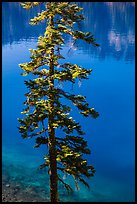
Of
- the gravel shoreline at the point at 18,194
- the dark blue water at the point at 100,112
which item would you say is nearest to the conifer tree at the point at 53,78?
the dark blue water at the point at 100,112

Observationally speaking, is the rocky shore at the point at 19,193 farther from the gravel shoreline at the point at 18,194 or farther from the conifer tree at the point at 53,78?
the conifer tree at the point at 53,78

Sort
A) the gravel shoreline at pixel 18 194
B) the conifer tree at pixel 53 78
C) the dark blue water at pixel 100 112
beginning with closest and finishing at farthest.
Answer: the conifer tree at pixel 53 78 → the gravel shoreline at pixel 18 194 → the dark blue water at pixel 100 112

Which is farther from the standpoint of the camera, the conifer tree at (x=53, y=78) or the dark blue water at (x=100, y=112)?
the dark blue water at (x=100, y=112)

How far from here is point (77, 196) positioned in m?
34.4

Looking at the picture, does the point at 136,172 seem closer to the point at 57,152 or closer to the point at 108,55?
the point at 57,152

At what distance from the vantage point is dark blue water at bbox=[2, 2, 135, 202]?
1497 inches

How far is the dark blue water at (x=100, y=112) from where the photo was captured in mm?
38031

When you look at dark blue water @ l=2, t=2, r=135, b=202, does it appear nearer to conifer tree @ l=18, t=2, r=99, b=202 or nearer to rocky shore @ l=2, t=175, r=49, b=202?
conifer tree @ l=18, t=2, r=99, b=202

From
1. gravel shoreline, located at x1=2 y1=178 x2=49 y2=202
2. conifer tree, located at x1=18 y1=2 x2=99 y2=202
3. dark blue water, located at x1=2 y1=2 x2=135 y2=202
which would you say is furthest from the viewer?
dark blue water, located at x1=2 y1=2 x2=135 y2=202

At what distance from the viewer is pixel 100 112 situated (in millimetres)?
61844

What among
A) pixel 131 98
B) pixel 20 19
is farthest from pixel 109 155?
pixel 20 19

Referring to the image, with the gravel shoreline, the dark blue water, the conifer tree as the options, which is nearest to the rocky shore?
the gravel shoreline

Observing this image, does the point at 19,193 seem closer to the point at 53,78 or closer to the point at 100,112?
the point at 53,78

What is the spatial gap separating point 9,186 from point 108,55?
76.2 metres
